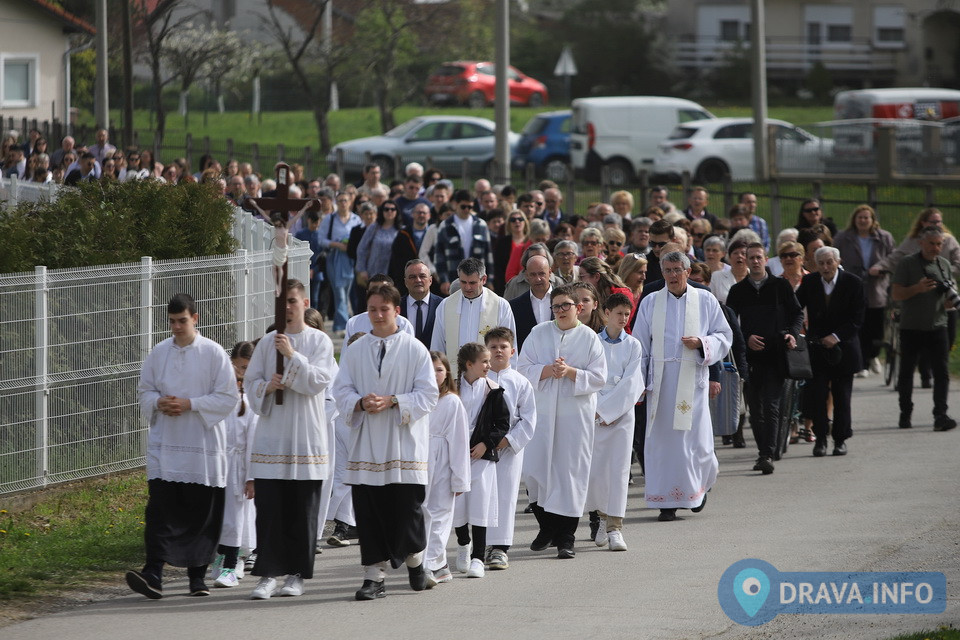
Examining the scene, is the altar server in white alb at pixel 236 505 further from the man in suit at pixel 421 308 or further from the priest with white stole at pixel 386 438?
the man in suit at pixel 421 308

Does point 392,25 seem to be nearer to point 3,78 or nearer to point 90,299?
point 3,78

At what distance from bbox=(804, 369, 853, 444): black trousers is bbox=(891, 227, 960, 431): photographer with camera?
4.02ft

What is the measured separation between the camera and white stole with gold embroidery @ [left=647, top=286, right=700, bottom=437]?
11.5m

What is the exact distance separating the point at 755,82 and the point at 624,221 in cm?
1170

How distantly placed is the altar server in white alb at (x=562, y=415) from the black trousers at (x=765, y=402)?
10.4ft

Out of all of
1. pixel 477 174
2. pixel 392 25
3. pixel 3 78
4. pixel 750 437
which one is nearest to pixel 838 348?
pixel 750 437

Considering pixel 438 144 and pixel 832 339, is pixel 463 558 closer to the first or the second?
pixel 832 339

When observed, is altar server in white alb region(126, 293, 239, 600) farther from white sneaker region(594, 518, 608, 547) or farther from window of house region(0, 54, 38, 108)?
window of house region(0, 54, 38, 108)

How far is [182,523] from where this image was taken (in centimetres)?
906

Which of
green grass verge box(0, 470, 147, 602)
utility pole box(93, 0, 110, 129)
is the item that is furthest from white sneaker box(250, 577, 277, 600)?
utility pole box(93, 0, 110, 129)

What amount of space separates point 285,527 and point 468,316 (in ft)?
10.5

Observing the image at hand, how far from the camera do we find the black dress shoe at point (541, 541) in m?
10.3

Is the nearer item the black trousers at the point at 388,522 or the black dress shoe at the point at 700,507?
the black trousers at the point at 388,522

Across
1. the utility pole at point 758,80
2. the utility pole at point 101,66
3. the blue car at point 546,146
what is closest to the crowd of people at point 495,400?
the utility pole at point 758,80
